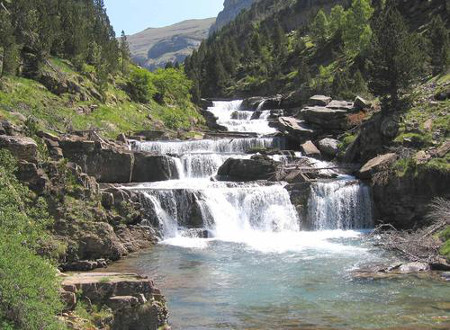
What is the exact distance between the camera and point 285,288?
20.5m

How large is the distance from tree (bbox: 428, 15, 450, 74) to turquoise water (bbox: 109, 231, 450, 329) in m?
26.8

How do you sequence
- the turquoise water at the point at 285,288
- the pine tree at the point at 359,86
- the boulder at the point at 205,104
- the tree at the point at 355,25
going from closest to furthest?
the turquoise water at the point at 285,288, the pine tree at the point at 359,86, the boulder at the point at 205,104, the tree at the point at 355,25

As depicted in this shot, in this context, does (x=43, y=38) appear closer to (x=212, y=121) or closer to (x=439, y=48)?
(x=212, y=121)

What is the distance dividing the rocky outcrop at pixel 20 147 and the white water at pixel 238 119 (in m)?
39.6

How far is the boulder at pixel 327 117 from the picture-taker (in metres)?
48.0

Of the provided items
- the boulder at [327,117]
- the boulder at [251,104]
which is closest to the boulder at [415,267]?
the boulder at [327,117]

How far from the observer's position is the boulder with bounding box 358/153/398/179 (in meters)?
35.3

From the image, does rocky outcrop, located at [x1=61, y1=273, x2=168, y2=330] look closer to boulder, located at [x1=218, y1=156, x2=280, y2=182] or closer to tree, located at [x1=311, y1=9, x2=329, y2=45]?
boulder, located at [x1=218, y1=156, x2=280, y2=182]

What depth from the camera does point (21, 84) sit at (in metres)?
46.3

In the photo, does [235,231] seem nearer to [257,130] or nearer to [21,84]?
[21,84]

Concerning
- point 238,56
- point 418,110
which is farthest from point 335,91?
point 238,56

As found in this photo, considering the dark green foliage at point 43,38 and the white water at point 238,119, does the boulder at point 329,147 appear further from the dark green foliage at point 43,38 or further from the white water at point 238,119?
the dark green foliage at point 43,38

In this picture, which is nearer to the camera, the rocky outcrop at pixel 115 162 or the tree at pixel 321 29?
the rocky outcrop at pixel 115 162

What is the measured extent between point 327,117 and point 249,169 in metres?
13.0
